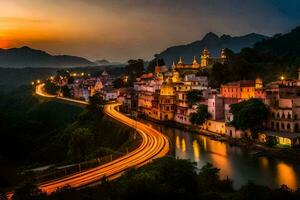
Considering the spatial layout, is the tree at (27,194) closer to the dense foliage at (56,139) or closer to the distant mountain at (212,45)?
the dense foliage at (56,139)

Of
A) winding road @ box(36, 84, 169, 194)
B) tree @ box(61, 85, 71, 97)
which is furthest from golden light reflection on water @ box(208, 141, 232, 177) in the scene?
tree @ box(61, 85, 71, 97)

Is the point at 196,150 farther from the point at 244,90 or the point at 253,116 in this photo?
the point at 244,90

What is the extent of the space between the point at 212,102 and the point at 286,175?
1049cm

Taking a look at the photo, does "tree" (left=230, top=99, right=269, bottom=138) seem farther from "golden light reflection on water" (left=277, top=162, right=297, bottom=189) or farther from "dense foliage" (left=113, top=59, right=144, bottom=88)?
"dense foliage" (left=113, top=59, right=144, bottom=88)

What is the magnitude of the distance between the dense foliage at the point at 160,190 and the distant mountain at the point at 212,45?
103m

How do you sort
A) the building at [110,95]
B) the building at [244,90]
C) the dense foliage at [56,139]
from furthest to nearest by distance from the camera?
1. the building at [110,95]
2. the building at [244,90]
3. the dense foliage at [56,139]

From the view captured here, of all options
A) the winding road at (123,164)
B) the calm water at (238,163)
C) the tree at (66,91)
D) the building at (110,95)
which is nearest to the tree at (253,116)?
the calm water at (238,163)

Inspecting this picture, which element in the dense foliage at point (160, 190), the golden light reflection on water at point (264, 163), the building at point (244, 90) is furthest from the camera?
the building at point (244, 90)

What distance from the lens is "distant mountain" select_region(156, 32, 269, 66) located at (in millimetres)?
118750

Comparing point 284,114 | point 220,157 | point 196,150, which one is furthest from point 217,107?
point 220,157

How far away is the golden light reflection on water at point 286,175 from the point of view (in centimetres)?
1654

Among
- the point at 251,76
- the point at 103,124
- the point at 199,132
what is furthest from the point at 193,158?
the point at 251,76

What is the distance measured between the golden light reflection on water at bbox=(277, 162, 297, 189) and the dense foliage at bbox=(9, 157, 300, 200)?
4069 millimetres

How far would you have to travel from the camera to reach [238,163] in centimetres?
1980
